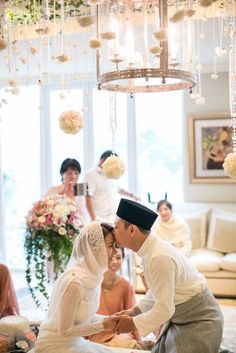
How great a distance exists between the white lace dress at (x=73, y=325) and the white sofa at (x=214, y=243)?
117 inches

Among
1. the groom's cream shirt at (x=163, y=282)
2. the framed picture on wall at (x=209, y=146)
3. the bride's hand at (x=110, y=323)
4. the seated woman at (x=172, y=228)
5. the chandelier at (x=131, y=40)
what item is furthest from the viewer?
the framed picture on wall at (x=209, y=146)

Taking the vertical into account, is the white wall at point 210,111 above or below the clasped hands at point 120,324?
above

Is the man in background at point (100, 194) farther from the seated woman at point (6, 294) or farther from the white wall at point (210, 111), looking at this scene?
the seated woman at point (6, 294)

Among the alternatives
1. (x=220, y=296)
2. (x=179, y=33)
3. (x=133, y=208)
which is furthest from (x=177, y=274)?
(x=220, y=296)

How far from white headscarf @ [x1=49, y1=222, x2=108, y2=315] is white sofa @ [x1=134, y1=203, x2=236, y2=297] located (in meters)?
3.02

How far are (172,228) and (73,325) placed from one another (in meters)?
3.42

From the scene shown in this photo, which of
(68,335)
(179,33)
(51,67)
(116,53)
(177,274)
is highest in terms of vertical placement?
(51,67)

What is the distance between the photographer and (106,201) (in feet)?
20.0

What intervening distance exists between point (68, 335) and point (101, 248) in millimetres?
476

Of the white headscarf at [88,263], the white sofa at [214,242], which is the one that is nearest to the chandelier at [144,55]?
the white headscarf at [88,263]

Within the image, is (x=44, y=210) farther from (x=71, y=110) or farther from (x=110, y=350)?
(x=110, y=350)

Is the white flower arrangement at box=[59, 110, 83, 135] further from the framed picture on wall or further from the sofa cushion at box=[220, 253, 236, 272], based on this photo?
the framed picture on wall

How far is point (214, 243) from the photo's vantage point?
598cm

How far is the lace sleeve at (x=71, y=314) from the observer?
257 centimetres
